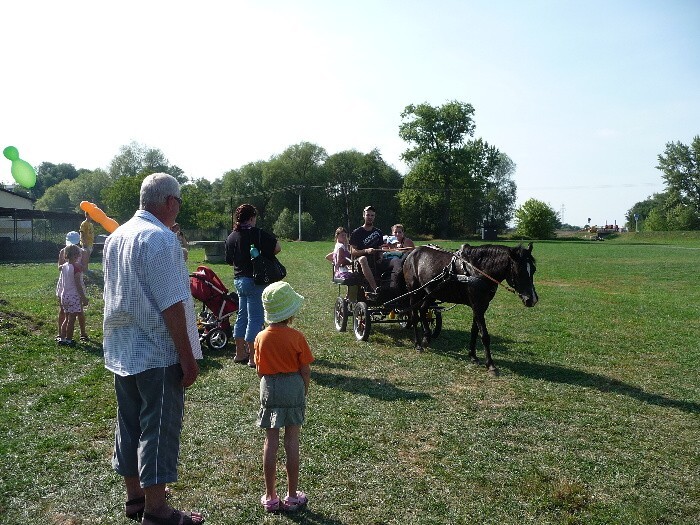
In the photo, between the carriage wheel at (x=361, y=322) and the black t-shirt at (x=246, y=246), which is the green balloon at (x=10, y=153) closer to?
the black t-shirt at (x=246, y=246)

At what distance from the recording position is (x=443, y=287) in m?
9.48

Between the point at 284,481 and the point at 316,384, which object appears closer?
the point at 284,481

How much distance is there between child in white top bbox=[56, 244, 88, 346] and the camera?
955cm

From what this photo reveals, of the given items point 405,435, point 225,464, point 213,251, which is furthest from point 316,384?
point 213,251

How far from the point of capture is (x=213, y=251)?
28516 mm

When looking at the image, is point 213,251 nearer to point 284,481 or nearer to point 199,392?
point 199,392

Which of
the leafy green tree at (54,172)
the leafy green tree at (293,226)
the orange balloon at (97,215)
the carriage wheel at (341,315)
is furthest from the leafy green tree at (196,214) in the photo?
the leafy green tree at (54,172)

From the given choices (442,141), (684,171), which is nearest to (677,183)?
(684,171)

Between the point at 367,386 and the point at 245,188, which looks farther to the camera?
the point at 245,188

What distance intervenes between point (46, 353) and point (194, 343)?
20.4ft

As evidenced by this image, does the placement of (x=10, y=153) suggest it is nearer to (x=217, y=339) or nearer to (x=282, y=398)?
(x=217, y=339)

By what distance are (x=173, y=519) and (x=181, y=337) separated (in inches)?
44.3

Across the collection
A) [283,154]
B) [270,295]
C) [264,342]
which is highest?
[283,154]

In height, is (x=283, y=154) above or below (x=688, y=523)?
above
